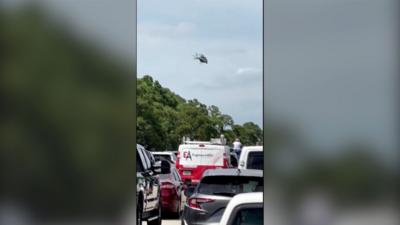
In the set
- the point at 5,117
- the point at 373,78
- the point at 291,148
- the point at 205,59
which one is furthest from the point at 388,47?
the point at 5,117

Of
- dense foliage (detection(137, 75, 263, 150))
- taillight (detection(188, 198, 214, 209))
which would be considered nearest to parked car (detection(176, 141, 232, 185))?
dense foliage (detection(137, 75, 263, 150))

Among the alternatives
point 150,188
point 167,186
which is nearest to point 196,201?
point 150,188

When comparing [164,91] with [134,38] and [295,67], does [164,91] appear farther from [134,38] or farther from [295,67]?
[295,67]

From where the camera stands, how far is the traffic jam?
488 centimetres

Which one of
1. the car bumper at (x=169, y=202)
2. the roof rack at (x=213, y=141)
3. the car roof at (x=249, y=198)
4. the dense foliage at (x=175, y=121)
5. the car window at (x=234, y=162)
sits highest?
the dense foliage at (x=175, y=121)

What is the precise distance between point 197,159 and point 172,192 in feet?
2.49

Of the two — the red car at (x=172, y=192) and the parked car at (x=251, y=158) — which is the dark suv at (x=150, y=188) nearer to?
the red car at (x=172, y=192)

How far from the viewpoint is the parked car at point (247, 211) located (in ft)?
15.3

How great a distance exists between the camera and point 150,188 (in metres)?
8.36

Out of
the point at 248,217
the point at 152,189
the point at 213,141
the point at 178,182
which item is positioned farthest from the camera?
the point at 178,182

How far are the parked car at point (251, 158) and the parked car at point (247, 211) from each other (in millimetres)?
317

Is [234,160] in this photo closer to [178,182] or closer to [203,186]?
[203,186]

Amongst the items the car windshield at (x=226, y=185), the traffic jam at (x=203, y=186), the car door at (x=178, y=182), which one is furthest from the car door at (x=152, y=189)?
the car windshield at (x=226, y=185)

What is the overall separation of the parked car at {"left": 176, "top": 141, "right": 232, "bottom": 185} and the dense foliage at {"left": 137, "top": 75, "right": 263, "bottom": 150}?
401 mm
